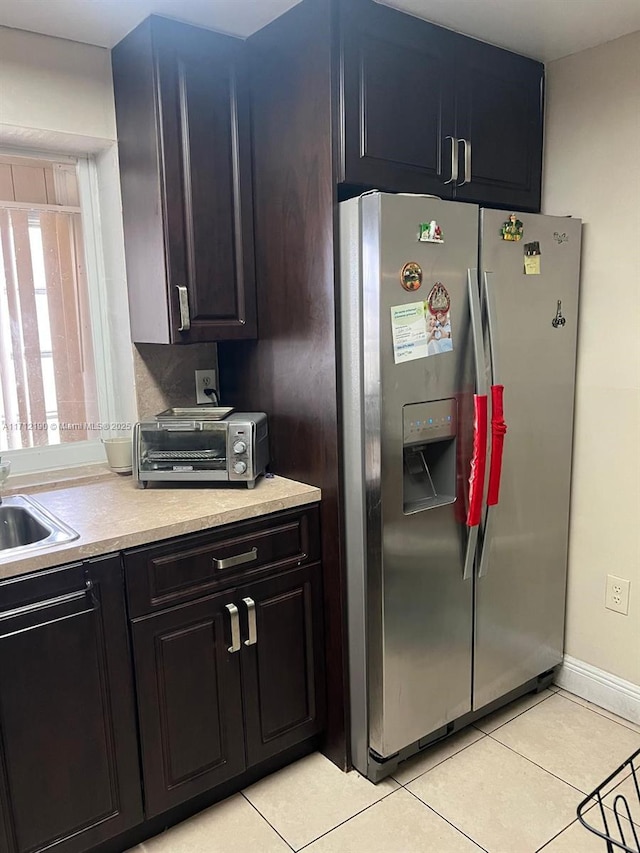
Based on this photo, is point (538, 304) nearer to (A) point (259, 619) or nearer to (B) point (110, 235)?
(A) point (259, 619)

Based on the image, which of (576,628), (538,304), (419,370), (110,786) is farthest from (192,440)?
(576,628)

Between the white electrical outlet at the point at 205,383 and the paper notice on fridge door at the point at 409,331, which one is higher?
the paper notice on fridge door at the point at 409,331

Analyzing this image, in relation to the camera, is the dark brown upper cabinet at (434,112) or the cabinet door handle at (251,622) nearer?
the dark brown upper cabinet at (434,112)

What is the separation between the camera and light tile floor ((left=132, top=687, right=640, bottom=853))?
1.80m

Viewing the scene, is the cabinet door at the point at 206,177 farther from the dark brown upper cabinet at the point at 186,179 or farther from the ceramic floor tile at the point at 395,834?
the ceramic floor tile at the point at 395,834

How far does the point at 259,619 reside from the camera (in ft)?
6.33

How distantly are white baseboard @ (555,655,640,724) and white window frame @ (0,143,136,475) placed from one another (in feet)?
6.31

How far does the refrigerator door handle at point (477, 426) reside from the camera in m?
1.90

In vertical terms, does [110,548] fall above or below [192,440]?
below

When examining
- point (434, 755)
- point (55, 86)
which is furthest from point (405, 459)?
point (55, 86)

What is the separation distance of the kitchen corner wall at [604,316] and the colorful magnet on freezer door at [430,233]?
76 cm

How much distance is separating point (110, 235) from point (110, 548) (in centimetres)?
119

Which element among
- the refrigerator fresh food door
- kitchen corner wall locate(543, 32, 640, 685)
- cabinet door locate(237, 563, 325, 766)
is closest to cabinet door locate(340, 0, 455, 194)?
the refrigerator fresh food door

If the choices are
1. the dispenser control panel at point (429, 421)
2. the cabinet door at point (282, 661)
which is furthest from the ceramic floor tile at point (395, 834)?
the dispenser control panel at point (429, 421)
